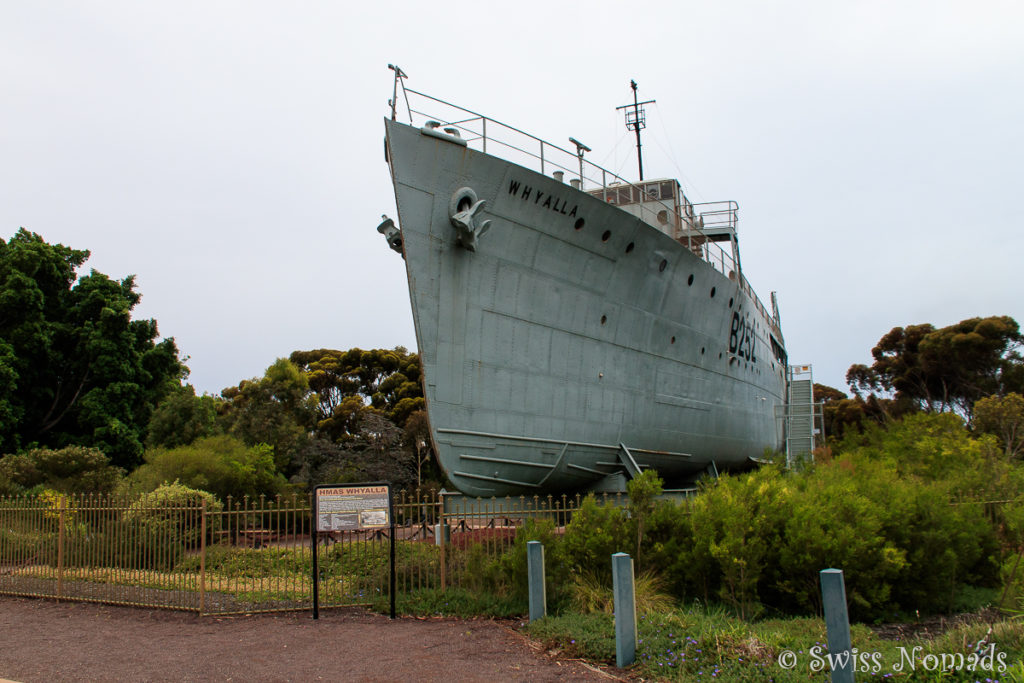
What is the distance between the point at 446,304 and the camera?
38.2 feet

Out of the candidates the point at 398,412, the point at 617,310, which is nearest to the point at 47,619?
the point at 617,310

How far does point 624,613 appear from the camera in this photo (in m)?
5.55

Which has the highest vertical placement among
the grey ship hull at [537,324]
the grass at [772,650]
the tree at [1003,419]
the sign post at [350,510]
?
the grey ship hull at [537,324]

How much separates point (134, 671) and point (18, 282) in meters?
22.9

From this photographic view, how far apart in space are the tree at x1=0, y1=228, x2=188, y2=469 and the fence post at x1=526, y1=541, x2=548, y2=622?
73.4ft

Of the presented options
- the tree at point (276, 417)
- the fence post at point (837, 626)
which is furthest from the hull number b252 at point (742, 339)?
the tree at point (276, 417)

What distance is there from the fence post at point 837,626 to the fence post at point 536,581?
10.4ft

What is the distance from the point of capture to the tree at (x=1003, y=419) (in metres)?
21.2

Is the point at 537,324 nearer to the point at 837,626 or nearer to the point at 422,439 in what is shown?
the point at 837,626

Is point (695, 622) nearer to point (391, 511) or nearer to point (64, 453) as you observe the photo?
point (391, 511)

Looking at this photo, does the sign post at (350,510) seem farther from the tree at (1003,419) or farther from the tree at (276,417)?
the tree at (1003,419)

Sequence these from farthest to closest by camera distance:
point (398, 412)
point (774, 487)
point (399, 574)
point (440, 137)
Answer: point (398, 412) < point (440, 137) < point (399, 574) < point (774, 487)

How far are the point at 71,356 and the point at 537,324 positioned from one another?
21.8 m

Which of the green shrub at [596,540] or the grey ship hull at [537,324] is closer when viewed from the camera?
the green shrub at [596,540]
